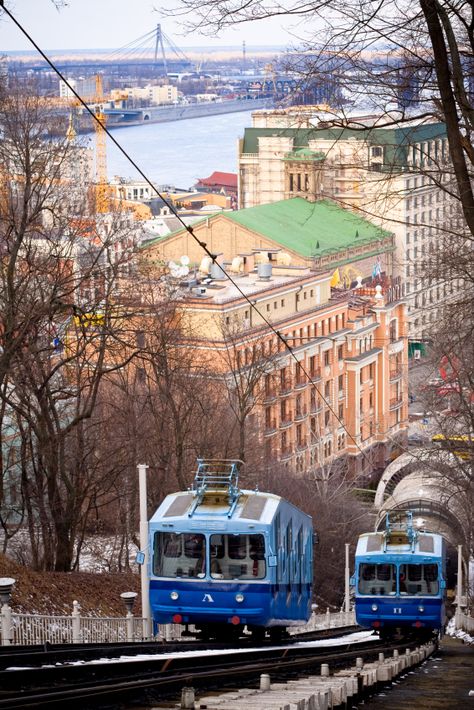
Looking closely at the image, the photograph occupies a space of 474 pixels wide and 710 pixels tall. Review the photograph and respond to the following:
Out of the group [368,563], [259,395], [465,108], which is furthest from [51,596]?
[259,395]

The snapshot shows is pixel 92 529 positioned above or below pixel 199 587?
below

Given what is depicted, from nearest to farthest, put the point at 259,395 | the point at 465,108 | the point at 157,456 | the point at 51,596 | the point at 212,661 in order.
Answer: the point at 465,108 → the point at 212,661 → the point at 51,596 → the point at 157,456 → the point at 259,395

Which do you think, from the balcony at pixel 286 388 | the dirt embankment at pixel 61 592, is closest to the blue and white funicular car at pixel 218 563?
the dirt embankment at pixel 61 592

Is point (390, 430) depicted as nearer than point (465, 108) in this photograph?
No

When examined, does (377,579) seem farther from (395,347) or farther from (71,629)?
(395,347)

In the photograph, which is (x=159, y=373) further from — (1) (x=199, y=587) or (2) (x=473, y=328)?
(2) (x=473, y=328)

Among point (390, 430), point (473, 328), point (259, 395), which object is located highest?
point (473, 328)

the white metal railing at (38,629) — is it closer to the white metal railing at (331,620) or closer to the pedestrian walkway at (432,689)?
the pedestrian walkway at (432,689)
